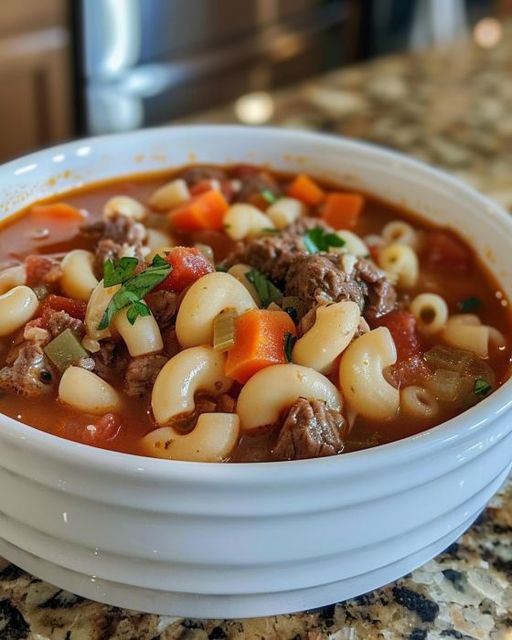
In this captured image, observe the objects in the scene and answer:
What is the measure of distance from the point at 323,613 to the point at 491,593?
10.4 inches

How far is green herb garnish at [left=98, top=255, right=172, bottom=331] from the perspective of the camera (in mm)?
1367

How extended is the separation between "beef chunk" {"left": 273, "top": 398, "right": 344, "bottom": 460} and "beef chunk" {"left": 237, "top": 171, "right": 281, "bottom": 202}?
835 millimetres

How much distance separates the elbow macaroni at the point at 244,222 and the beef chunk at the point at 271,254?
0.11m

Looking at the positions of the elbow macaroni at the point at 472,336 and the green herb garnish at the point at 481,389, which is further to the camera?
the elbow macaroni at the point at 472,336

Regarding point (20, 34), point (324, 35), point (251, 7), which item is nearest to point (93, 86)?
point (20, 34)

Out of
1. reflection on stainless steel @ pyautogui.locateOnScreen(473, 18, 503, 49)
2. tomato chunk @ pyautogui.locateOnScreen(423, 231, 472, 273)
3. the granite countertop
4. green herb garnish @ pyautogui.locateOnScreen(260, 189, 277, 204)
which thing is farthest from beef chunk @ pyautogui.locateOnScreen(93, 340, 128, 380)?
reflection on stainless steel @ pyautogui.locateOnScreen(473, 18, 503, 49)

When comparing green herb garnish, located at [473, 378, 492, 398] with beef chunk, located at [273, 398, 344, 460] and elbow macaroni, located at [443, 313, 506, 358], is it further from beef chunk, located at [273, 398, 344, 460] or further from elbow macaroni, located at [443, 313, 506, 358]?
beef chunk, located at [273, 398, 344, 460]

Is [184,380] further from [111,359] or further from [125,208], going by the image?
[125,208]

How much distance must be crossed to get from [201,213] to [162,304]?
0.46m

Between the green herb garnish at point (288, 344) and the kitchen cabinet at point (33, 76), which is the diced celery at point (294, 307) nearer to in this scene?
the green herb garnish at point (288, 344)

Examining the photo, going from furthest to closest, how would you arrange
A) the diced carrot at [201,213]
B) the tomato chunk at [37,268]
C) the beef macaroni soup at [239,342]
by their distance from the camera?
1. the diced carrot at [201,213]
2. the tomato chunk at [37,268]
3. the beef macaroni soup at [239,342]

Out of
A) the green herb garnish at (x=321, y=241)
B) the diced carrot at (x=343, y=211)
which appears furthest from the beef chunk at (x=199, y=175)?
the green herb garnish at (x=321, y=241)

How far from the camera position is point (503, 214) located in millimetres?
1757

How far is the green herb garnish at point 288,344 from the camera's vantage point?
1388mm
